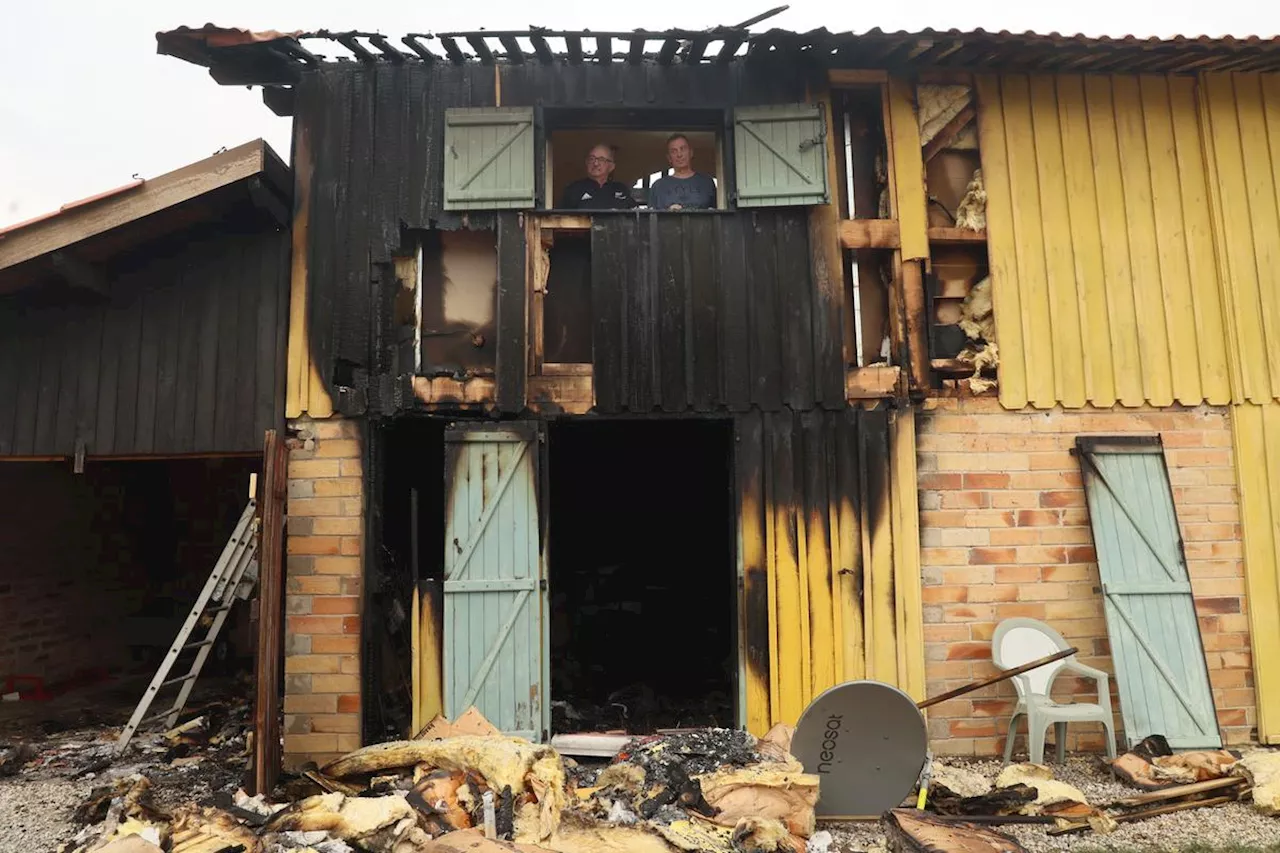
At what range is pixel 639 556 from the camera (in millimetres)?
9594

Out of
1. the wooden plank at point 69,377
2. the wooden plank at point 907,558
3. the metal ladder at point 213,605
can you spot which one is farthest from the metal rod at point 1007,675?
the wooden plank at point 69,377

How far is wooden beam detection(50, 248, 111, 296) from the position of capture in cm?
561

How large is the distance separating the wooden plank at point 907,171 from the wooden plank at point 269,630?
4.80 metres

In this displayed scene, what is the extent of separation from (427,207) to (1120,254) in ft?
17.6

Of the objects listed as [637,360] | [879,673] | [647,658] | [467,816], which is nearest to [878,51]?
[637,360]

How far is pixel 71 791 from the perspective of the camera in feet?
17.9

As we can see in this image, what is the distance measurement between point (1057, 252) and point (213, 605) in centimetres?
736

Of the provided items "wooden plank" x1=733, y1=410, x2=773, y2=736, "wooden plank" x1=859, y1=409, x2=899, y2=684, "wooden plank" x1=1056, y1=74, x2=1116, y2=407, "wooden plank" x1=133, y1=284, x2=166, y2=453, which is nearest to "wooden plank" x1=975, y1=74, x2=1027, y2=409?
"wooden plank" x1=1056, y1=74, x2=1116, y2=407

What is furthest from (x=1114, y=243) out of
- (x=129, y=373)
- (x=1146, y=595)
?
(x=129, y=373)

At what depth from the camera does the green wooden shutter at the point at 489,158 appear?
6023 millimetres

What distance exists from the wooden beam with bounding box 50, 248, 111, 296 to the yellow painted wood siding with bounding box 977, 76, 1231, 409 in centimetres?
Answer: 676

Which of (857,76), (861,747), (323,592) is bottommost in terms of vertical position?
(861,747)

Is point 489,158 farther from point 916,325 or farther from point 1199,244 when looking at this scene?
point 1199,244

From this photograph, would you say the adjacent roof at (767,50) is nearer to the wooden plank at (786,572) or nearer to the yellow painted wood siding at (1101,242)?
the yellow painted wood siding at (1101,242)
